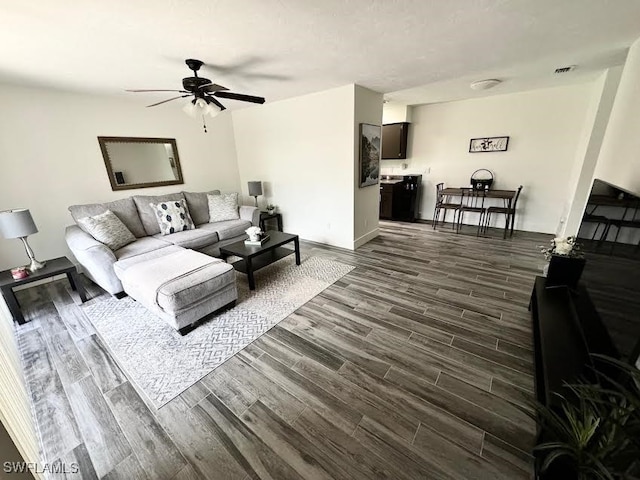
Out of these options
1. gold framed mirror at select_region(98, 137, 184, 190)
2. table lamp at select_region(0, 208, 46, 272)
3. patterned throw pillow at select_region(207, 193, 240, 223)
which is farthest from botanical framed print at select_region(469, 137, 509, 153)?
table lamp at select_region(0, 208, 46, 272)

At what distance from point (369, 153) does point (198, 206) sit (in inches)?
115

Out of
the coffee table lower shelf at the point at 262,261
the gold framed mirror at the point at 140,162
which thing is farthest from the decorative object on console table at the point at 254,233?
the gold framed mirror at the point at 140,162

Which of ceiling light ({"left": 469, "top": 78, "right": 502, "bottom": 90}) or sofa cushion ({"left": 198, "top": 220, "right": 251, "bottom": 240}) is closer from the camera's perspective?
ceiling light ({"left": 469, "top": 78, "right": 502, "bottom": 90})

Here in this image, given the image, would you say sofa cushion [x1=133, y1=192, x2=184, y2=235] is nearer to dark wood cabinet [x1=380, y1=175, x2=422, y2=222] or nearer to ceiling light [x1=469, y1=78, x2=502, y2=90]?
dark wood cabinet [x1=380, y1=175, x2=422, y2=222]

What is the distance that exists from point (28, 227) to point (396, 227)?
Answer: 537 cm

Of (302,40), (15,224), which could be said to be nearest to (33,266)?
(15,224)

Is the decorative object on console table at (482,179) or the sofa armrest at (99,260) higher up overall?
the decorative object on console table at (482,179)

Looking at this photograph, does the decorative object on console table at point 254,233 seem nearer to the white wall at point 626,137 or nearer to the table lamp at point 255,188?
the table lamp at point 255,188

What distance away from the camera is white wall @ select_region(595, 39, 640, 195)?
202 centimetres

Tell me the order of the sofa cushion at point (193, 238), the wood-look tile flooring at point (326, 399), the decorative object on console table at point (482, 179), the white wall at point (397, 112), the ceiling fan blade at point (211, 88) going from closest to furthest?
the wood-look tile flooring at point (326, 399) → the ceiling fan blade at point (211, 88) → the sofa cushion at point (193, 238) → the decorative object on console table at point (482, 179) → the white wall at point (397, 112)

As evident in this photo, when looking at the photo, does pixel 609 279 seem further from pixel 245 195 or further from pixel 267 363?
pixel 245 195

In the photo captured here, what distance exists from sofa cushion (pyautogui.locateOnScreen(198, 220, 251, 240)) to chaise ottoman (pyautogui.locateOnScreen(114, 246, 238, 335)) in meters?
1.05

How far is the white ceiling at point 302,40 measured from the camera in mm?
1644

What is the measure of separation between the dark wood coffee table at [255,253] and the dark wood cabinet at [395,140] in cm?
352
